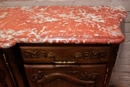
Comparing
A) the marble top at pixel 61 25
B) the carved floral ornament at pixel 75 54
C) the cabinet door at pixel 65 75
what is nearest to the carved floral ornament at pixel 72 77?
the cabinet door at pixel 65 75

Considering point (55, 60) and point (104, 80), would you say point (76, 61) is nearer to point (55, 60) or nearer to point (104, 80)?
point (55, 60)

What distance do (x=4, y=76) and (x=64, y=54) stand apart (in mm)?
385

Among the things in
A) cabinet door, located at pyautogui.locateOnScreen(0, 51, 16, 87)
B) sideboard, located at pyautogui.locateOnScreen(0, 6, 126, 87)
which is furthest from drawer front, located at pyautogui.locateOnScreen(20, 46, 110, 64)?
cabinet door, located at pyautogui.locateOnScreen(0, 51, 16, 87)

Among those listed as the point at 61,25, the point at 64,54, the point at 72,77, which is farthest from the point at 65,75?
the point at 61,25

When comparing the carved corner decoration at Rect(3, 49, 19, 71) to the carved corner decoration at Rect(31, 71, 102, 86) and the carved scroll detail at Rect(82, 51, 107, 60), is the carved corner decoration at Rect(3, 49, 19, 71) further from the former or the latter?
the carved scroll detail at Rect(82, 51, 107, 60)

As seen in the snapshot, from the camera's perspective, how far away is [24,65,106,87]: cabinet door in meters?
0.69

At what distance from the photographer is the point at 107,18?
2.26ft

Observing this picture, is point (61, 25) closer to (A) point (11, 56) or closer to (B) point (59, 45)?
(B) point (59, 45)

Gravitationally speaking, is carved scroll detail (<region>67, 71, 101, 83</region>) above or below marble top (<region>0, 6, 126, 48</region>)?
below

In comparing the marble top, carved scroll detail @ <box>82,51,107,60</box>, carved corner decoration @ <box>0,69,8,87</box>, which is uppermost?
the marble top

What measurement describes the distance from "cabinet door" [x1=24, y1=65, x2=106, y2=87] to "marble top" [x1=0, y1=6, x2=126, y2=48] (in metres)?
0.18

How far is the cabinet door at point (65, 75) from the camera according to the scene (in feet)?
2.25

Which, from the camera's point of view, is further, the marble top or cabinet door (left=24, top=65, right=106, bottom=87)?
cabinet door (left=24, top=65, right=106, bottom=87)

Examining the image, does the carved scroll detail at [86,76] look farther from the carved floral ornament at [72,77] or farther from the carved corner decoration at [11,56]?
the carved corner decoration at [11,56]
